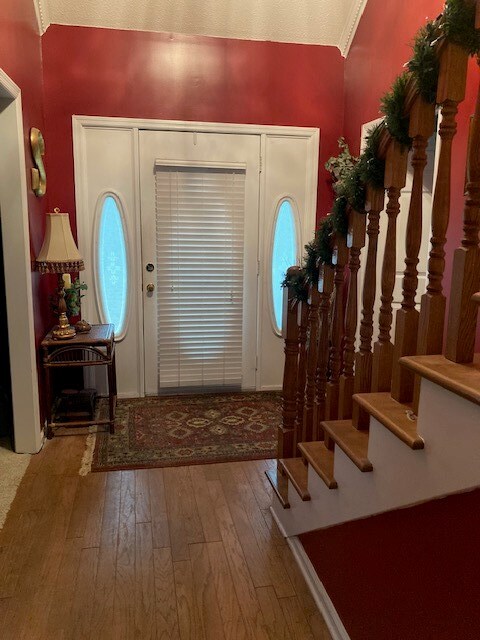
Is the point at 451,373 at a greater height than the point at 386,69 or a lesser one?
lesser

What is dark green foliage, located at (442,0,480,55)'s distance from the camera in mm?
1081

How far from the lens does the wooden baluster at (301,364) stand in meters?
2.19

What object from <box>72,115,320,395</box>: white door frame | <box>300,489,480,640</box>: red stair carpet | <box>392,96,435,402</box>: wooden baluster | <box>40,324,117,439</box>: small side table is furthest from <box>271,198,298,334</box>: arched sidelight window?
<box>392,96,435,402</box>: wooden baluster

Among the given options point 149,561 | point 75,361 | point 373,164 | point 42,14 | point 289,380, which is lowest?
point 149,561

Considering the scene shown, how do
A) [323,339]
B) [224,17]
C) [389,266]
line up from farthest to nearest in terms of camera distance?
[224,17], [323,339], [389,266]

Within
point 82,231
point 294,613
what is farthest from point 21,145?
point 294,613

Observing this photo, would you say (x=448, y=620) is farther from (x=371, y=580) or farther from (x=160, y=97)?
(x=160, y=97)

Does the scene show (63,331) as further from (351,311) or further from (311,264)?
(351,311)

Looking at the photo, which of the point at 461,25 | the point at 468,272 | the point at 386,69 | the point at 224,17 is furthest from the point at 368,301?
the point at 224,17

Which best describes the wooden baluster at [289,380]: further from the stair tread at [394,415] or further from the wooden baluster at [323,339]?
the stair tread at [394,415]

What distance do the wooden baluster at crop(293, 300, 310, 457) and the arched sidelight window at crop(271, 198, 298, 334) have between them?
1844mm

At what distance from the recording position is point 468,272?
1.08m

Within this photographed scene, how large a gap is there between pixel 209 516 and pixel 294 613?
2.28 feet

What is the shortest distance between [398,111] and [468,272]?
1.71 ft
